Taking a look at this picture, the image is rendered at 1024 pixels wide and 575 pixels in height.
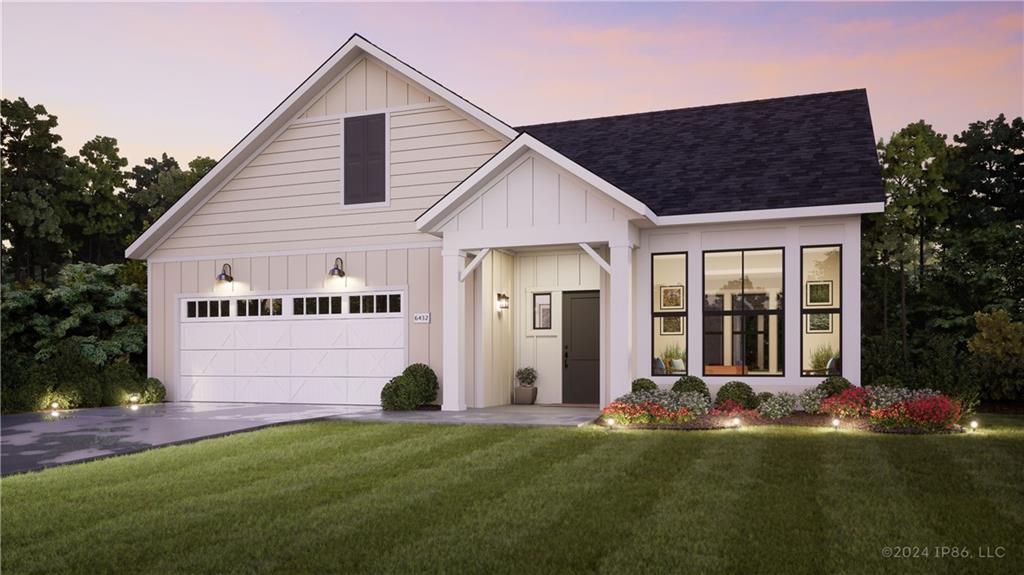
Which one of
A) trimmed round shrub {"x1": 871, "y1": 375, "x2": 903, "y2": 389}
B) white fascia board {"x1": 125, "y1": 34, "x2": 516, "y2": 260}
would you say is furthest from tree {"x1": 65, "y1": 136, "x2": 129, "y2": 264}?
trimmed round shrub {"x1": 871, "y1": 375, "x2": 903, "y2": 389}

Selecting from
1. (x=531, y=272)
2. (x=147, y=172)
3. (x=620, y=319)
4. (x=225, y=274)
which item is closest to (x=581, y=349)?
(x=531, y=272)

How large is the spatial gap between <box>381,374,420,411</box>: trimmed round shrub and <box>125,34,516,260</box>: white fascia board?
4.99 m

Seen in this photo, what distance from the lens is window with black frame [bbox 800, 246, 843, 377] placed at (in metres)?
12.3

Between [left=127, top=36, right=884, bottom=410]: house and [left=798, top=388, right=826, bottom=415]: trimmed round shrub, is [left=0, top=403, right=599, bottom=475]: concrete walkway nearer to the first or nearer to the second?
[left=127, top=36, right=884, bottom=410]: house

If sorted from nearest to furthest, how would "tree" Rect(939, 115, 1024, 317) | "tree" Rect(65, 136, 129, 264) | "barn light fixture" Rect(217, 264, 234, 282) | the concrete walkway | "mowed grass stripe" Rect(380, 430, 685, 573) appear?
"mowed grass stripe" Rect(380, 430, 685, 573), the concrete walkway, "barn light fixture" Rect(217, 264, 234, 282), "tree" Rect(939, 115, 1024, 317), "tree" Rect(65, 136, 129, 264)

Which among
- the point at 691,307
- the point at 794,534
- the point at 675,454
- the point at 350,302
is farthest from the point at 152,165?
the point at 794,534

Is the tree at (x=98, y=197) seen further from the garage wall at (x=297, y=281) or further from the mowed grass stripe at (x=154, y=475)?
the mowed grass stripe at (x=154, y=475)

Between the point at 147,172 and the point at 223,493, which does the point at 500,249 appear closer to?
the point at 223,493

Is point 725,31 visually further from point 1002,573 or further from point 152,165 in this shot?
point 152,165

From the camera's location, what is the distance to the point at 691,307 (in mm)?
13016

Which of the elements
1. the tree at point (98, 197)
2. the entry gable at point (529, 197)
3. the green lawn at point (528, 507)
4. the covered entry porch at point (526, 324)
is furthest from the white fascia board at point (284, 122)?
the tree at point (98, 197)

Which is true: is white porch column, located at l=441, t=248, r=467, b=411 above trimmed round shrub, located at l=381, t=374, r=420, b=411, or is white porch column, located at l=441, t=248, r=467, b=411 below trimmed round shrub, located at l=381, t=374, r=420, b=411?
above

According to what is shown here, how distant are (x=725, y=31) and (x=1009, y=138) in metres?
11.2

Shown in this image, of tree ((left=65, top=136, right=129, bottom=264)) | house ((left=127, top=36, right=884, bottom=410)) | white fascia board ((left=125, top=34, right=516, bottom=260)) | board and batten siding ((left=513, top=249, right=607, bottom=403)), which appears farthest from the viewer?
tree ((left=65, top=136, right=129, bottom=264))
